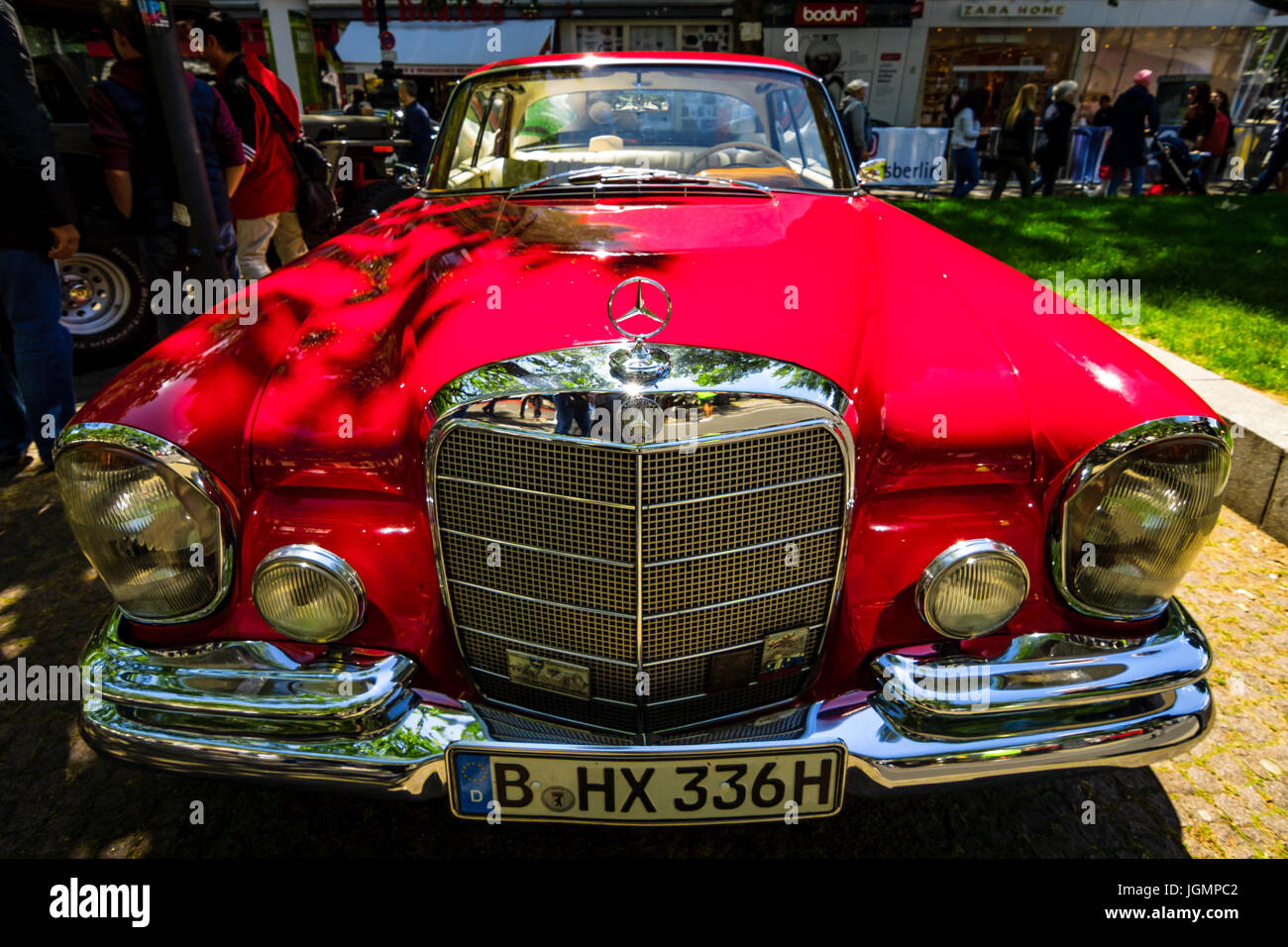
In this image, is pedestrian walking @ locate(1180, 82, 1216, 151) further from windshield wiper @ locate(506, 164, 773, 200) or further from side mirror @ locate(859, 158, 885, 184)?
windshield wiper @ locate(506, 164, 773, 200)

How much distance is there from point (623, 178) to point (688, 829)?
190 cm

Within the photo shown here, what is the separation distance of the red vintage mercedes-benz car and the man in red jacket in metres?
3.23

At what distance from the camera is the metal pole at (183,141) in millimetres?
3330

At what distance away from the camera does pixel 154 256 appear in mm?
3881

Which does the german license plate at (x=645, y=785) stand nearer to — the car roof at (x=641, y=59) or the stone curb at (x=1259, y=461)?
the car roof at (x=641, y=59)

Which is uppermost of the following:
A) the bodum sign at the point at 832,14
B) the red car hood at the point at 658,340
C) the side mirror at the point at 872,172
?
the bodum sign at the point at 832,14

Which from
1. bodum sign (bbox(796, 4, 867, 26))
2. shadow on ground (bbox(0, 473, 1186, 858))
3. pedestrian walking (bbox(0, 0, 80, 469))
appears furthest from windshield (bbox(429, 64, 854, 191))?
bodum sign (bbox(796, 4, 867, 26))

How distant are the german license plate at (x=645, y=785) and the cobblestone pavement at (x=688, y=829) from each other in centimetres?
39

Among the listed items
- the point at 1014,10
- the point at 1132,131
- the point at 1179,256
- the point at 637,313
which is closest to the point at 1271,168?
the point at 1132,131

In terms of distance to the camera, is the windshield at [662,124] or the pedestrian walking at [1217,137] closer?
the windshield at [662,124]

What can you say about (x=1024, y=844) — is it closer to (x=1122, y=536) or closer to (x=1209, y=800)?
(x=1209, y=800)

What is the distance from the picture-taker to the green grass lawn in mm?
4590

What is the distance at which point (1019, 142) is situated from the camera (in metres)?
10.3

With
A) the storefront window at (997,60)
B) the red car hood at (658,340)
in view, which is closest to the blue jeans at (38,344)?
the red car hood at (658,340)
